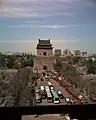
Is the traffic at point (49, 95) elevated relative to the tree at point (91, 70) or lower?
lower

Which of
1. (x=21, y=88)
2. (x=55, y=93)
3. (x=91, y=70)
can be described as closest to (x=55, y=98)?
(x=55, y=93)

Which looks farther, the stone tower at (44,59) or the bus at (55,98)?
the stone tower at (44,59)

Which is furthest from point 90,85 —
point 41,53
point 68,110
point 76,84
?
point 41,53

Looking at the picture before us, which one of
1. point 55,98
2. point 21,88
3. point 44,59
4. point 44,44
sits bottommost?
point 55,98

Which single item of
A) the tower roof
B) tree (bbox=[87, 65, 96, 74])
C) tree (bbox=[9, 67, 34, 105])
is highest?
the tower roof

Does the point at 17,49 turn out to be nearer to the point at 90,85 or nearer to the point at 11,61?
the point at 11,61

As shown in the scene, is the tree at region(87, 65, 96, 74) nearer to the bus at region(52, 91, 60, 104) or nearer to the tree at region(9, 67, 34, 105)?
the bus at region(52, 91, 60, 104)

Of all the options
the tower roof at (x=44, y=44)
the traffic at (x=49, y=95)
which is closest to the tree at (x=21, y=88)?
the traffic at (x=49, y=95)

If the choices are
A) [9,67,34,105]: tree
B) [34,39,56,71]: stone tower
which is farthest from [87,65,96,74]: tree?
[9,67,34,105]: tree

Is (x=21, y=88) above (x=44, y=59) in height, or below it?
below

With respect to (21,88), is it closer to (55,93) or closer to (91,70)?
(55,93)

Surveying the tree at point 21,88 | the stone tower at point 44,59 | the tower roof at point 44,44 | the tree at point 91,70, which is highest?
the tower roof at point 44,44

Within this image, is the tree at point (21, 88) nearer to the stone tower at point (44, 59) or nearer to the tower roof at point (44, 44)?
the stone tower at point (44, 59)
